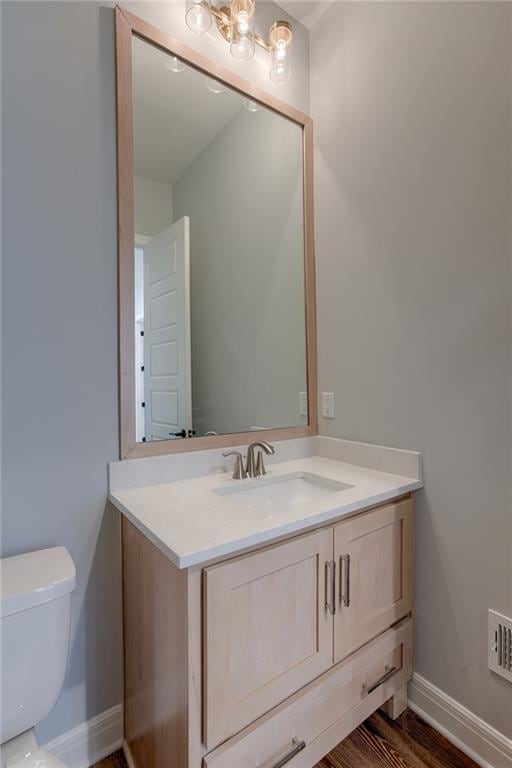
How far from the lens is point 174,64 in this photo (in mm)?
1413

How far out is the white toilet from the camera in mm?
843

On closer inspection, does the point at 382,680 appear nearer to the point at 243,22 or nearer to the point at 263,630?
the point at 263,630

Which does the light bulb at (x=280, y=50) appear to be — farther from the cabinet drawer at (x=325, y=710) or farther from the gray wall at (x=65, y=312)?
the cabinet drawer at (x=325, y=710)

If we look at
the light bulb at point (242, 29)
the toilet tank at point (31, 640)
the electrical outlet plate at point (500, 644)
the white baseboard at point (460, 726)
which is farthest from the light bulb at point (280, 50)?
the white baseboard at point (460, 726)

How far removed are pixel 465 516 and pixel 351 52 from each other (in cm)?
196

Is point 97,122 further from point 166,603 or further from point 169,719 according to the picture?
point 169,719

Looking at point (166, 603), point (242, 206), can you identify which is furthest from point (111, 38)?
point (166, 603)

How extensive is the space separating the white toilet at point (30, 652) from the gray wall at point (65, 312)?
226 mm

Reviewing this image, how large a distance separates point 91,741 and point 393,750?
0.99 meters

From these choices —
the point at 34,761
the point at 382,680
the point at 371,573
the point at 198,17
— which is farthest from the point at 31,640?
the point at 198,17

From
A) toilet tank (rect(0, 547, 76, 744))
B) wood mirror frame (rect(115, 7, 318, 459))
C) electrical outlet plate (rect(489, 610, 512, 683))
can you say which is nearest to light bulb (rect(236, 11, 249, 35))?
wood mirror frame (rect(115, 7, 318, 459))

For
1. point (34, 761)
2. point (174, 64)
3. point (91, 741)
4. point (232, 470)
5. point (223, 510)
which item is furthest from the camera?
point (232, 470)

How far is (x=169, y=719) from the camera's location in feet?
3.01

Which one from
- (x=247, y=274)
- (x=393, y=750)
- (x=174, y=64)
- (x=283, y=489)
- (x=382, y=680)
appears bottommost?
(x=393, y=750)
